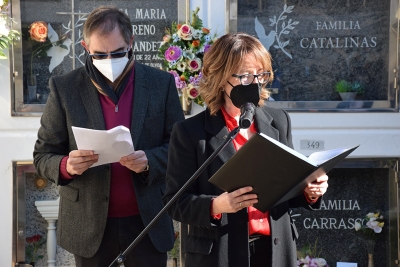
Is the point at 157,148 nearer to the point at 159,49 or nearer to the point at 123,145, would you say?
the point at 123,145

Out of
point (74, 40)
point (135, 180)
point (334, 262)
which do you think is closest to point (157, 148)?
point (135, 180)

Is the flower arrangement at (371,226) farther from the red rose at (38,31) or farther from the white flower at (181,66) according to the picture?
the red rose at (38,31)

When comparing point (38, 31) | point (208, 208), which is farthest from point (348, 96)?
point (208, 208)

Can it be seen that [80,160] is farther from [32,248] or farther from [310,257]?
[310,257]

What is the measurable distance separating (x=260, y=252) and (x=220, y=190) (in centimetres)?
26

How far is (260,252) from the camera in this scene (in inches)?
97.0

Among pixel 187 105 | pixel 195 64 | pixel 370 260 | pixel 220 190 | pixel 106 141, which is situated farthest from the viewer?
pixel 370 260

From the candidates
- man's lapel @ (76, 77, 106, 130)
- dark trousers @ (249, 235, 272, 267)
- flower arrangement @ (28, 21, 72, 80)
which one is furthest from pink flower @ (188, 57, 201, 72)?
dark trousers @ (249, 235, 272, 267)

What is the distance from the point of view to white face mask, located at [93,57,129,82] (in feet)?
9.84

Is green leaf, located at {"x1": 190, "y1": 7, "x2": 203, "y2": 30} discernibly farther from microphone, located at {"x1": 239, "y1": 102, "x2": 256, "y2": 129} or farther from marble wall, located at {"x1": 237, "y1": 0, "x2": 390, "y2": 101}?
microphone, located at {"x1": 239, "y1": 102, "x2": 256, "y2": 129}

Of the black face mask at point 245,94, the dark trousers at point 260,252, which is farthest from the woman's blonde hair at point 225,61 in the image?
the dark trousers at point 260,252

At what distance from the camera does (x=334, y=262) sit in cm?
495

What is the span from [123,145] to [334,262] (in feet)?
8.88

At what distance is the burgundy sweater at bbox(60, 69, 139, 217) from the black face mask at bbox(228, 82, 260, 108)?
0.80 meters
